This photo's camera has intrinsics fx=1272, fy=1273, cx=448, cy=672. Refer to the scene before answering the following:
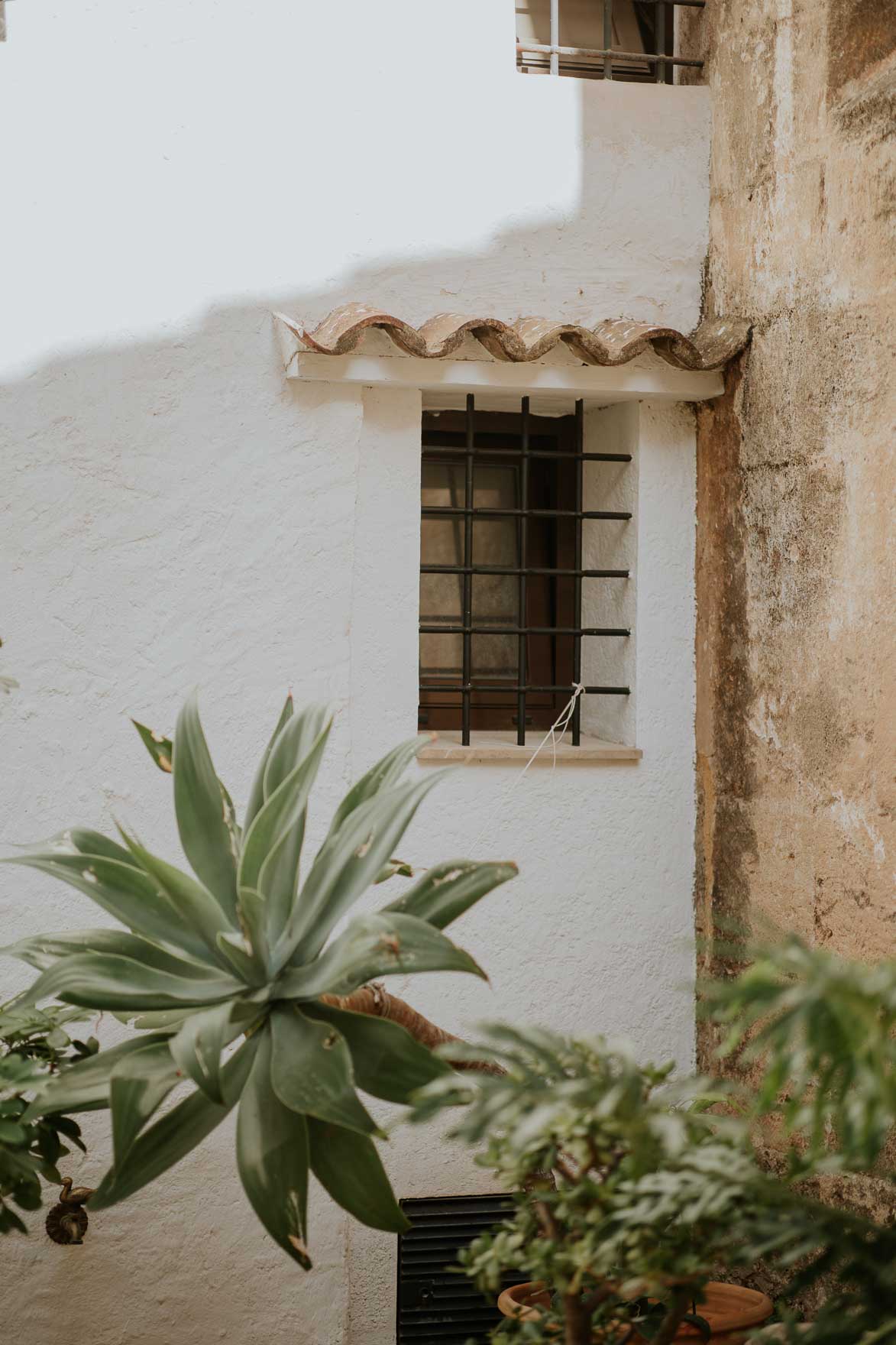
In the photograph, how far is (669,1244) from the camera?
5.36ft

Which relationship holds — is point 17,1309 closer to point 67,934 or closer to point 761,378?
point 67,934

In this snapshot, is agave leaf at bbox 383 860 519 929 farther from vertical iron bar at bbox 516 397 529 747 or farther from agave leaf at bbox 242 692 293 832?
vertical iron bar at bbox 516 397 529 747

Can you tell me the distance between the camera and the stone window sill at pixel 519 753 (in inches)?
136

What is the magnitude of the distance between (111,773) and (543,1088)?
197 centimetres

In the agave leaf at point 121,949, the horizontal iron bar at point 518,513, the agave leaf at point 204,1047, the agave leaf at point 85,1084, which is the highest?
the horizontal iron bar at point 518,513

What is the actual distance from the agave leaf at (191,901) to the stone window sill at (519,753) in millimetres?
1407

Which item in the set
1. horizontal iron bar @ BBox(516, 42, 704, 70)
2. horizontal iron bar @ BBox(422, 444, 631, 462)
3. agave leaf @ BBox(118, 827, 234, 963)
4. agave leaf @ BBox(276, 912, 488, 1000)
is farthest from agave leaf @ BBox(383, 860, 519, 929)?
horizontal iron bar @ BBox(516, 42, 704, 70)

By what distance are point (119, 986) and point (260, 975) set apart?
0.21 m

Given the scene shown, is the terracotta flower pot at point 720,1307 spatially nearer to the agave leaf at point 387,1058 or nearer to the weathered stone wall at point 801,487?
the agave leaf at point 387,1058

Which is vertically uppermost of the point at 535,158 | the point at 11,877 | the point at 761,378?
the point at 535,158

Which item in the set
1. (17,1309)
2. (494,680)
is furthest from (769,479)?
(17,1309)

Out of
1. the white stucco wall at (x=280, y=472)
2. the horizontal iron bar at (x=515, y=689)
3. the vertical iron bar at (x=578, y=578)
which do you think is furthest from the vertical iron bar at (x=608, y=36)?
the horizontal iron bar at (x=515, y=689)

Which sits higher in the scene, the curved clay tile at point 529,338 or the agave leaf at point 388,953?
the curved clay tile at point 529,338

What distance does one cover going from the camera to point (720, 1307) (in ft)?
8.49
